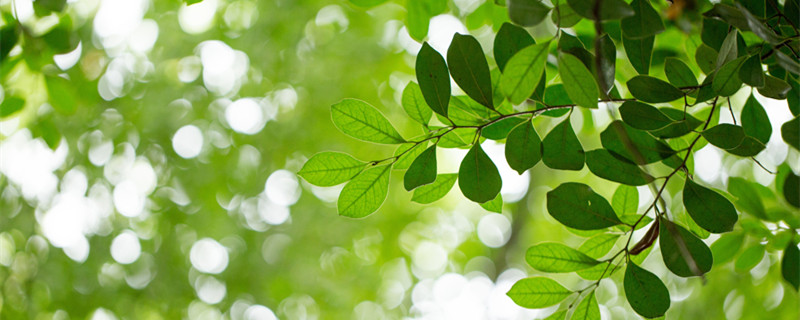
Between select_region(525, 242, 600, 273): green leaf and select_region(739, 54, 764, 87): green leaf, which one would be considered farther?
select_region(525, 242, 600, 273): green leaf

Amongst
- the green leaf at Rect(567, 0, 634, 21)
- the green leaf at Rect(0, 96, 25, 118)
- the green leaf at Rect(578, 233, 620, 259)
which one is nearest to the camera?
the green leaf at Rect(567, 0, 634, 21)

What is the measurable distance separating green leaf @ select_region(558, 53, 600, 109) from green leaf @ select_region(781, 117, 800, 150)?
0.44 ft

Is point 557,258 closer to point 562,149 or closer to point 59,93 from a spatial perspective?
point 562,149

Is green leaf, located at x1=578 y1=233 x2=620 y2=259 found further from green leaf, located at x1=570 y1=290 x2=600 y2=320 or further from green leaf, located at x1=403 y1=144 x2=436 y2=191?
green leaf, located at x1=403 y1=144 x2=436 y2=191

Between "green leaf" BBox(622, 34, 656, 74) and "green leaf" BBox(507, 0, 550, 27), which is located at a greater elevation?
"green leaf" BBox(507, 0, 550, 27)

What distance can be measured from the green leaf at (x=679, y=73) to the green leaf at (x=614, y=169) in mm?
88

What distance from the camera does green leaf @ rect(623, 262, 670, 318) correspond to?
44 cm

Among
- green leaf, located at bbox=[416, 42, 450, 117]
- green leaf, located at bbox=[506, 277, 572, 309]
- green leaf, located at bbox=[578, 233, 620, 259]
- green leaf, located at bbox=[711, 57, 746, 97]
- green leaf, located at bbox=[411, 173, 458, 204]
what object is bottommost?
green leaf, located at bbox=[506, 277, 572, 309]

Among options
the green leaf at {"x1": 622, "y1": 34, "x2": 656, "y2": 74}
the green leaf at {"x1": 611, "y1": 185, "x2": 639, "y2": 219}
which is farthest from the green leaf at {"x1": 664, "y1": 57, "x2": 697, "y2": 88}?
the green leaf at {"x1": 611, "y1": 185, "x2": 639, "y2": 219}

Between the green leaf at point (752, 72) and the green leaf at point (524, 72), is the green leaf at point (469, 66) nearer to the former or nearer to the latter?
the green leaf at point (524, 72)

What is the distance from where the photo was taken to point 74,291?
166 cm

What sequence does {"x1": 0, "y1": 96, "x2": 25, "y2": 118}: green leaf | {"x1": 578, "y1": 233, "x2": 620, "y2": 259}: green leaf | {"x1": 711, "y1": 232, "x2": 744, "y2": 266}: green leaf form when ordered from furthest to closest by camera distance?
{"x1": 0, "y1": 96, "x2": 25, "y2": 118}: green leaf, {"x1": 711, "y1": 232, "x2": 744, "y2": 266}: green leaf, {"x1": 578, "y1": 233, "x2": 620, "y2": 259}: green leaf

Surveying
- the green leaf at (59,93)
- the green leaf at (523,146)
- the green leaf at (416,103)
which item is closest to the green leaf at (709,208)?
the green leaf at (523,146)

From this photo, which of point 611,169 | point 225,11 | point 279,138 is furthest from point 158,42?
point 611,169
